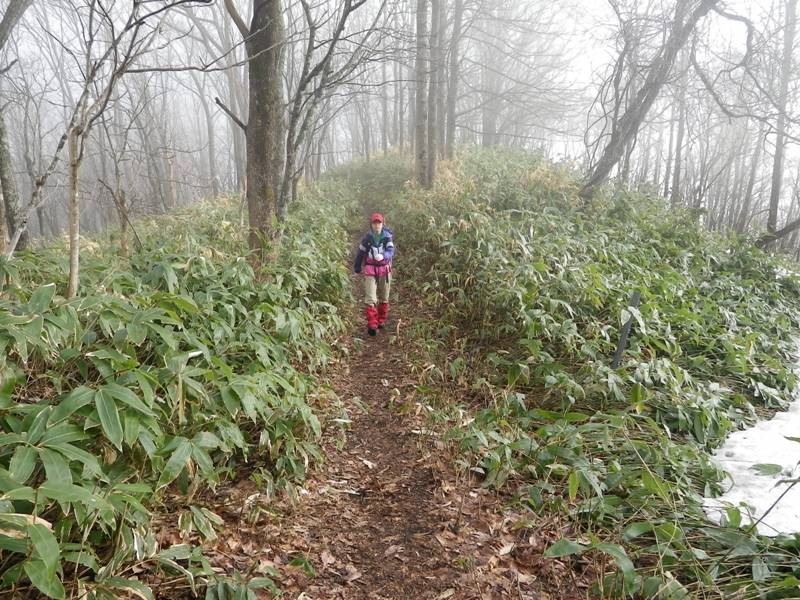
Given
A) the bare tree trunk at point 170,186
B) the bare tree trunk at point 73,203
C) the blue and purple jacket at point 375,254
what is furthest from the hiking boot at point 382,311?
the bare tree trunk at point 170,186

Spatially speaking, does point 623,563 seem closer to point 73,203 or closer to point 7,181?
point 73,203

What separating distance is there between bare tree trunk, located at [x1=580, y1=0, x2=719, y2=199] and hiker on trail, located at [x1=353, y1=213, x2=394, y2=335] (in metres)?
5.39

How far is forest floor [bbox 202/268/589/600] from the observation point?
99.4 inches

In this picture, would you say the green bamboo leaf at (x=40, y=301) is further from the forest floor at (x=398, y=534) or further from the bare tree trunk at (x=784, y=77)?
the bare tree trunk at (x=784, y=77)

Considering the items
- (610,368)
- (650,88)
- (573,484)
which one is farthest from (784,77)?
(573,484)

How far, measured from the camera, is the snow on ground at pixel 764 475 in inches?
110

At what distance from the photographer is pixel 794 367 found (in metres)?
5.45

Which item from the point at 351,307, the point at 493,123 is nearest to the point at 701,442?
the point at 351,307

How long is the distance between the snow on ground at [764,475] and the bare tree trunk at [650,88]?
6.02 m

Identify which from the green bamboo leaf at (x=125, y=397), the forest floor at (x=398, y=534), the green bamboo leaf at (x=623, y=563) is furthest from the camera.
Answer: the forest floor at (x=398, y=534)

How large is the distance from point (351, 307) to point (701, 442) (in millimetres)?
4869

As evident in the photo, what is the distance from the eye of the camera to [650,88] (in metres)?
8.21

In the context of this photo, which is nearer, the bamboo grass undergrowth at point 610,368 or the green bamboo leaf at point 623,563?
the green bamboo leaf at point 623,563

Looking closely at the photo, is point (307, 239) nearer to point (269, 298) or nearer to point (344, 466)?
point (269, 298)
